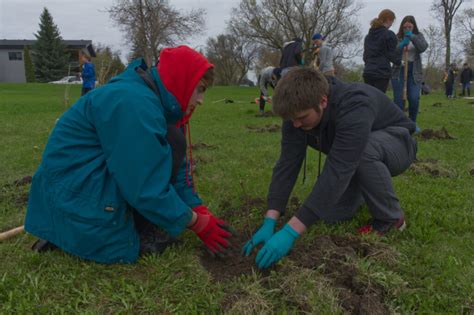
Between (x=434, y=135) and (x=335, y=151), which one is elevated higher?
(x=335, y=151)

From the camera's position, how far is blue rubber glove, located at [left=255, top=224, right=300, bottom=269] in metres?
2.19

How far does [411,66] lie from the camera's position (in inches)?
283

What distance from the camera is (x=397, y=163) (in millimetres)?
2881

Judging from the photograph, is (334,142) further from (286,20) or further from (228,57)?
(228,57)

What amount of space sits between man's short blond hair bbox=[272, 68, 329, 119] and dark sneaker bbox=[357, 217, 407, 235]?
3.15 feet

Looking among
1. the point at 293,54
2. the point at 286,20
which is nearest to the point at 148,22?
the point at 286,20

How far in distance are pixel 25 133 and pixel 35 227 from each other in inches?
243

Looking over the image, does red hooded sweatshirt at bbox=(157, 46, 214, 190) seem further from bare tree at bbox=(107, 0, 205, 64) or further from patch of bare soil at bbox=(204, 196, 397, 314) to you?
bare tree at bbox=(107, 0, 205, 64)

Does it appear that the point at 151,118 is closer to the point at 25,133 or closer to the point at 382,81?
the point at 382,81

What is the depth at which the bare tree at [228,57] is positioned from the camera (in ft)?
187

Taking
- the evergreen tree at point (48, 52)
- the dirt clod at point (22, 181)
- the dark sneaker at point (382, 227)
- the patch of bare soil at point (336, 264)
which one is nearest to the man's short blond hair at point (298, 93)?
the patch of bare soil at point (336, 264)

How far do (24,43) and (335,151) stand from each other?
65.9 metres

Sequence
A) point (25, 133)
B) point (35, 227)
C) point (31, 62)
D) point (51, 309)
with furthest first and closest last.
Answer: point (31, 62)
point (25, 133)
point (35, 227)
point (51, 309)

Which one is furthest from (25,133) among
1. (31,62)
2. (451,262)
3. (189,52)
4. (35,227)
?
(31,62)
